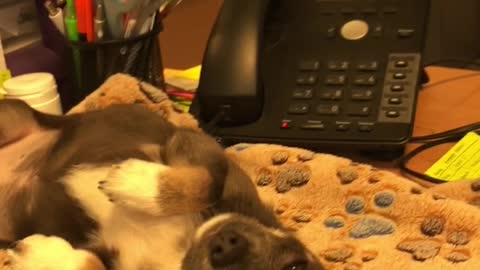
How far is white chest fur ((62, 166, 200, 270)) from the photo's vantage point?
109 cm

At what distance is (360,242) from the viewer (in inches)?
42.7

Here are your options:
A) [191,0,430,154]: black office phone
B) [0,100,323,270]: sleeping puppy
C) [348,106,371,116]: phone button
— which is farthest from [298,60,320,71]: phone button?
[0,100,323,270]: sleeping puppy

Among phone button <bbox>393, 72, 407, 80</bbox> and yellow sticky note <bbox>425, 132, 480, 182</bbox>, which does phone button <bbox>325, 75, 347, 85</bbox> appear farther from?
yellow sticky note <bbox>425, 132, 480, 182</bbox>

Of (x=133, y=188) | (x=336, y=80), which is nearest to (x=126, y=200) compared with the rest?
(x=133, y=188)

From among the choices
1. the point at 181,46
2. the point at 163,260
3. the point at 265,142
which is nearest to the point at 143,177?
the point at 163,260

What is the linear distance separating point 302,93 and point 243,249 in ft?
1.23

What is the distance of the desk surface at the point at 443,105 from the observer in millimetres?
1247

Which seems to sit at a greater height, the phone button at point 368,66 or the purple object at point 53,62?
the phone button at point 368,66

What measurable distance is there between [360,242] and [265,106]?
0.32 meters

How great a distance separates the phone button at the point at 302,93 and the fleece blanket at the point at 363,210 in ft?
0.35

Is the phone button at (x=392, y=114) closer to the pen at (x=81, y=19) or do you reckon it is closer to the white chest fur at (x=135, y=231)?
the white chest fur at (x=135, y=231)

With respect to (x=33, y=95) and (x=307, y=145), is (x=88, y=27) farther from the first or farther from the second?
(x=307, y=145)

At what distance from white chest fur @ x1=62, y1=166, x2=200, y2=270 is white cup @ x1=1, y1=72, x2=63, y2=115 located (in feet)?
0.73

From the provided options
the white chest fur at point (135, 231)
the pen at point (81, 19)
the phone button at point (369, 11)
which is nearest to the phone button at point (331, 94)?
the phone button at point (369, 11)
